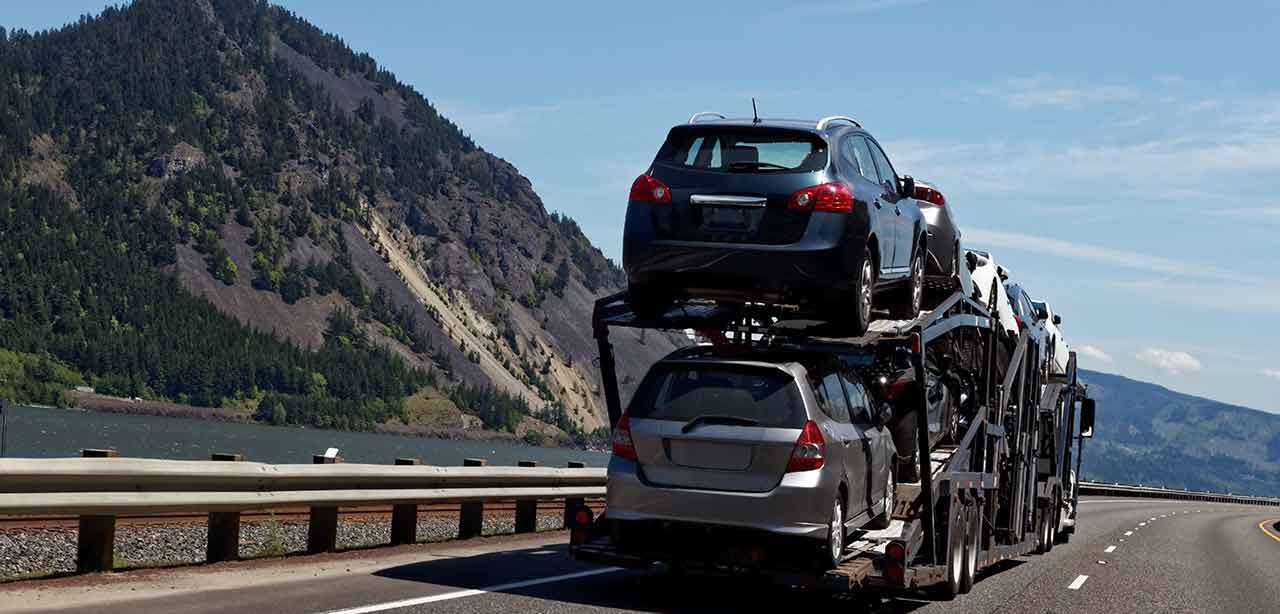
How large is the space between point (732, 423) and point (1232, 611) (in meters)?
6.51

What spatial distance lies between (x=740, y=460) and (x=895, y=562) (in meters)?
1.34

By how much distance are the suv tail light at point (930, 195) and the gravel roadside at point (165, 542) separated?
5763 millimetres

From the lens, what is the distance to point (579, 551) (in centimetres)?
1145

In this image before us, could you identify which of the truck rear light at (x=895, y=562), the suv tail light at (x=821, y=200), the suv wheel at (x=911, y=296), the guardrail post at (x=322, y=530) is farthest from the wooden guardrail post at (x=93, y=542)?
the suv wheel at (x=911, y=296)

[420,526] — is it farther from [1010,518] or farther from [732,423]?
[732,423]

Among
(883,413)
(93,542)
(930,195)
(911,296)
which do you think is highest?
(930,195)

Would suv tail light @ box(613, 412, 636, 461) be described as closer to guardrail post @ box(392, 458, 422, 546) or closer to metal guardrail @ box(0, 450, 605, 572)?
metal guardrail @ box(0, 450, 605, 572)

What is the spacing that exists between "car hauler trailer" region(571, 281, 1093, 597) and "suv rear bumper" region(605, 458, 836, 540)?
0.27 metres

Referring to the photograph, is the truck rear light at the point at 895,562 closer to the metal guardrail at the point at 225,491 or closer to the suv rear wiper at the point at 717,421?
the suv rear wiper at the point at 717,421

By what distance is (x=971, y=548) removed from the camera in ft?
44.9

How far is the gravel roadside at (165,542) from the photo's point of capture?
12.0 meters

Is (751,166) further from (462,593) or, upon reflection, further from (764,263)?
(462,593)

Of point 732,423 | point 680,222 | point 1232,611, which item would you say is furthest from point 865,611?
point 1232,611

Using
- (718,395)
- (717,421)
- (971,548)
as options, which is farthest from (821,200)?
(971,548)
